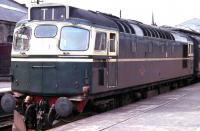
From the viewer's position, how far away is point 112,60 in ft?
43.9

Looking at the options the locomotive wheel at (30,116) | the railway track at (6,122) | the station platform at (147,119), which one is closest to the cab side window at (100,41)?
the station platform at (147,119)

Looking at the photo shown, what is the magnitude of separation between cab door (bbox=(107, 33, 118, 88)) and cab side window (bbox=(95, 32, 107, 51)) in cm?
31

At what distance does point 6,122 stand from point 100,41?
4310 millimetres

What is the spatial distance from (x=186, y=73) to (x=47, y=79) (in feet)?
45.9

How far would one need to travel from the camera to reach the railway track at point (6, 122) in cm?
1313

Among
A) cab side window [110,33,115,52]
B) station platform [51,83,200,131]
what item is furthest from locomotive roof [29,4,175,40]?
station platform [51,83,200,131]

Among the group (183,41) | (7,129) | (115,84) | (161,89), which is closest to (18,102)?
(7,129)

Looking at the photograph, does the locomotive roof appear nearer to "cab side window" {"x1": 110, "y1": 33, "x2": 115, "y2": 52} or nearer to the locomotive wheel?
"cab side window" {"x1": 110, "y1": 33, "x2": 115, "y2": 52}

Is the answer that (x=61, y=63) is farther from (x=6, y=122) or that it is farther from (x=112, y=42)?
(x=6, y=122)

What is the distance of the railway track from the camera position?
43.1 ft

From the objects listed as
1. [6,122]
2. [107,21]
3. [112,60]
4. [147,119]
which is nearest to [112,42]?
[112,60]

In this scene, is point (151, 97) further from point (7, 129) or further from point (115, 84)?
point (7, 129)

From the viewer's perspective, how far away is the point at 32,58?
40.1 ft

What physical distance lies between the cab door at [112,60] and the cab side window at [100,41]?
308mm
